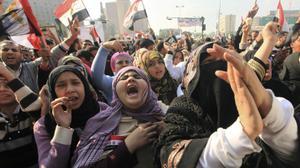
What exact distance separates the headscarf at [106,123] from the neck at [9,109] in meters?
0.75

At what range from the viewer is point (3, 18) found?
4449mm

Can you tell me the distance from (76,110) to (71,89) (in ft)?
0.55

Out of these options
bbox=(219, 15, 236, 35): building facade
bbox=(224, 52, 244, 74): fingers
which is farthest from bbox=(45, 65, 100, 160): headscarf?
bbox=(219, 15, 236, 35): building facade

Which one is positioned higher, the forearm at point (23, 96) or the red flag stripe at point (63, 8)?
the red flag stripe at point (63, 8)

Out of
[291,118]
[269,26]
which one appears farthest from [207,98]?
[269,26]

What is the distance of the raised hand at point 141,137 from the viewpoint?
171 cm

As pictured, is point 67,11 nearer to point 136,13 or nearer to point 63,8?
point 63,8

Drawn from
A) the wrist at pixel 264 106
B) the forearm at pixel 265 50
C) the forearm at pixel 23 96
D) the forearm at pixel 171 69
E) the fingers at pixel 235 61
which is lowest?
the forearm at pixel 171 69

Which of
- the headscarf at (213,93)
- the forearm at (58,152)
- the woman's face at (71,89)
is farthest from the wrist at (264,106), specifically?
the woman's face at (71,89)

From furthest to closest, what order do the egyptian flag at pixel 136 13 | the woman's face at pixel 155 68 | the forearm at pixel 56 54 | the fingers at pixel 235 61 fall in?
the egyptian flag at pixel 136 13 < the forearm at pixel 56 54 < the woman's face at pixel 155 68 < the fingers at pixel 235 61

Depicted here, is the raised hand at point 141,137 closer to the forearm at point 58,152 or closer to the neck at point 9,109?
the forearm at point 58,152

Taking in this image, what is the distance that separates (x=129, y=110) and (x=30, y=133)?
2.89ft

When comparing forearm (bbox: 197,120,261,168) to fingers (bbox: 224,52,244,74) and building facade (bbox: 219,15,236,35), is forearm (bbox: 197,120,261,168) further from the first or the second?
building facade (bbox: 219,15,236,35)

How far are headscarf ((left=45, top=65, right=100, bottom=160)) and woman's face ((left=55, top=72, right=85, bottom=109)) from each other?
0.03m
